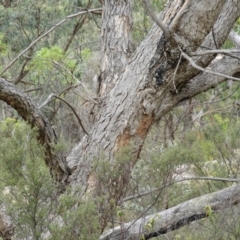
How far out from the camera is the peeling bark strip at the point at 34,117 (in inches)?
142

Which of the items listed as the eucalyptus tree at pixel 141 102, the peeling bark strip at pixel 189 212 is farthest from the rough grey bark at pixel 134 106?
the peeling bark strip at pixel 189 212

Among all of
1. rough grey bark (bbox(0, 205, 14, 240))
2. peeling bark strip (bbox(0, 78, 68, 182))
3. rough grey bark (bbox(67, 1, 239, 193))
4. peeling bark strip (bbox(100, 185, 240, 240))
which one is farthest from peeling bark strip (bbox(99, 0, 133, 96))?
rough grey bark (bbox(0, 205, 14, 240))

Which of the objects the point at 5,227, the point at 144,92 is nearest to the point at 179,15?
the point at 144,92

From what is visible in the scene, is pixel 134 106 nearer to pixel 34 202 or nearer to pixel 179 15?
pixel 179 15

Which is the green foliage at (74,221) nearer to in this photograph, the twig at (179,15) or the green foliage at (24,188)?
the green foliage at (24,188)

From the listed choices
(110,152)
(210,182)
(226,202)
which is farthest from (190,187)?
(110,152)

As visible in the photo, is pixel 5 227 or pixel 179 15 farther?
pixel 5 227

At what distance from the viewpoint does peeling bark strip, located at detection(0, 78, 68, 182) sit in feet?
11.9

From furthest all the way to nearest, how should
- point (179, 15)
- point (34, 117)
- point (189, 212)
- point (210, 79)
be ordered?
point (210, 79) → point (189, 212) → point (34, 117) → point (179, 15)

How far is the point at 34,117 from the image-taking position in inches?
146

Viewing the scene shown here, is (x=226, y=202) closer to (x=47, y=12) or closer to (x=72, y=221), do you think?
(x=72, y=221)

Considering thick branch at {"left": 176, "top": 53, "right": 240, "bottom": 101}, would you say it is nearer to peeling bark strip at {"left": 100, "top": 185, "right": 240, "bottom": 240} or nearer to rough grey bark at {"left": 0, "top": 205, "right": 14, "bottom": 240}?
peeling bark strip at {"left": 100, "top": 185, "right": 240, "bottom": 240}

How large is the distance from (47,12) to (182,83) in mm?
6741

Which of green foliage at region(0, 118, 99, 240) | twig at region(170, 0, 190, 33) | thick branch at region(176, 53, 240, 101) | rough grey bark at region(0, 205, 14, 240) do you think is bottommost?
thick branch at region(176, 53, 240, 101)
